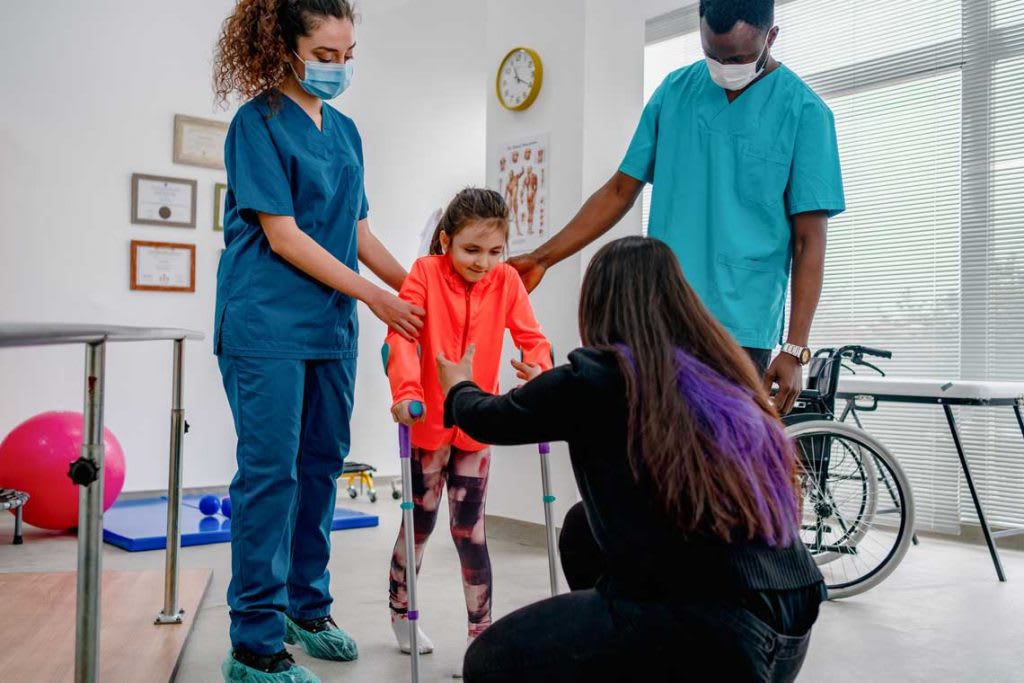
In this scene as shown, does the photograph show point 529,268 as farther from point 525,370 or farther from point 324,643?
point 324,643

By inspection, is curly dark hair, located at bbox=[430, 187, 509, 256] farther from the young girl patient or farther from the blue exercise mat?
the blue exercise mat

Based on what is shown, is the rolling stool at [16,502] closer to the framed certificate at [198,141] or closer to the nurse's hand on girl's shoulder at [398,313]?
the framed certificate at [198,141]

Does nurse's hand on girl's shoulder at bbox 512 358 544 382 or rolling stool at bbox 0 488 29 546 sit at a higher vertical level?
nurse's hand on girl's shoulder at bbox 512 358 544 382

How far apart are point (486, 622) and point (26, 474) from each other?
2.49 meters

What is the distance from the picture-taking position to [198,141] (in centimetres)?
507

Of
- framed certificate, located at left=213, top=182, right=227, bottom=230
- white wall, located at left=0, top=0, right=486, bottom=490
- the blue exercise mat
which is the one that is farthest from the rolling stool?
framed certificate, located at left=213, top=182, right=227, bottom=230

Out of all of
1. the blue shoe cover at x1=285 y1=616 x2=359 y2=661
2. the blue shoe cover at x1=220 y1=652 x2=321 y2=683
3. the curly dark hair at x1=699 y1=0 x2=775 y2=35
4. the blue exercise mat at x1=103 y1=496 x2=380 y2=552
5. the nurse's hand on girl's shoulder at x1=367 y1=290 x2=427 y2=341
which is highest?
the curly dark hair at x1=699 y1=0 x2=775 y2=35

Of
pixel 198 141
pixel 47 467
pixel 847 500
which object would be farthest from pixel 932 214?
pixel 47 467

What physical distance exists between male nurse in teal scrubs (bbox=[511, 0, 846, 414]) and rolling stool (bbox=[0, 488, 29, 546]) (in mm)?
2691

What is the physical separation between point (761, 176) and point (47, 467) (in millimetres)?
3088

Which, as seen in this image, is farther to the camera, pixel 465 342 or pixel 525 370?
pixel 465 342

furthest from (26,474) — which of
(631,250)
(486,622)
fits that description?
(631,250)

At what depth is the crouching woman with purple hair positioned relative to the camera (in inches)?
48.1

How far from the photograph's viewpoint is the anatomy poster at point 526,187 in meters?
3.79
